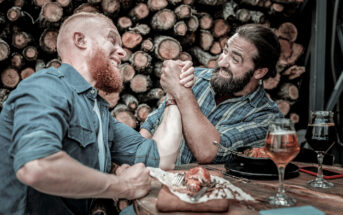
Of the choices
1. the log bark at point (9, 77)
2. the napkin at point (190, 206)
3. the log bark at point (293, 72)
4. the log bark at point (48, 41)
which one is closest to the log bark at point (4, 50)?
the log bark at point (9, 77)

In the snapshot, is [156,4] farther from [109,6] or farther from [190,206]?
[190,206]

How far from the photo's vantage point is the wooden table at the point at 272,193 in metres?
0.92

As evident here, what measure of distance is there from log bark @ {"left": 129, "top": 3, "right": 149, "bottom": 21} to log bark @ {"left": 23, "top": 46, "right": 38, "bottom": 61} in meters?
0.97

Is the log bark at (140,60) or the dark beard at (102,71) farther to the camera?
the log bark at (140,60)

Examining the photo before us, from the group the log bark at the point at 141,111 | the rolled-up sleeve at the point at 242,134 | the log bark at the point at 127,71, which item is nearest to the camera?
the rolled-up sleeve at the point at 242,134

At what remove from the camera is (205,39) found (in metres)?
Result: 3.02

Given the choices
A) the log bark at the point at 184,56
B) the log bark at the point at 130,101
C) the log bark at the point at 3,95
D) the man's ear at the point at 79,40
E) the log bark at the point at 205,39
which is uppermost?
the log bark at the point at 205,39

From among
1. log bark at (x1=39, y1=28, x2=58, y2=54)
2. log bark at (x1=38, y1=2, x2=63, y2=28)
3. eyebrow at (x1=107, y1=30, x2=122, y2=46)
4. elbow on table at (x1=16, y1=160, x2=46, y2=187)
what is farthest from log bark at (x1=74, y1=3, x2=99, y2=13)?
elbow on table at (x1=16, y1=160, x2=46, y2=187)

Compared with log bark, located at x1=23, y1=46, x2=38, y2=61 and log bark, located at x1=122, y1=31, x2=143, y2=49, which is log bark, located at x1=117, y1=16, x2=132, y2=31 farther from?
log bark, located at x1=23, y1=46, x2=38, y2=61

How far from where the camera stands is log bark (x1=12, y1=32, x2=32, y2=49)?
2518 millimetres

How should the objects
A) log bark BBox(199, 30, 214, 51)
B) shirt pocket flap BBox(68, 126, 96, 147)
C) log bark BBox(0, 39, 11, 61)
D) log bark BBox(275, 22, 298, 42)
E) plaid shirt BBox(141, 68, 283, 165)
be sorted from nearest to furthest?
shirt pocket flap BBox(68, 126, 96, 147) < plaid shirt BBox(141, 68, 283, 165) < log bark BBox(0, 39, 11, 61) < log bark BBox(199, 30, 214, 51) < log bark BBox(275, 22, 298, 42)

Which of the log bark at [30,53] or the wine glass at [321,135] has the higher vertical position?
the log bark at [30,53]

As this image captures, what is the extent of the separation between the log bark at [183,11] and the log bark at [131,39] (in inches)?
17.2

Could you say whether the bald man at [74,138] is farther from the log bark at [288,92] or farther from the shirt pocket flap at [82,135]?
the log bark at [288,92]
